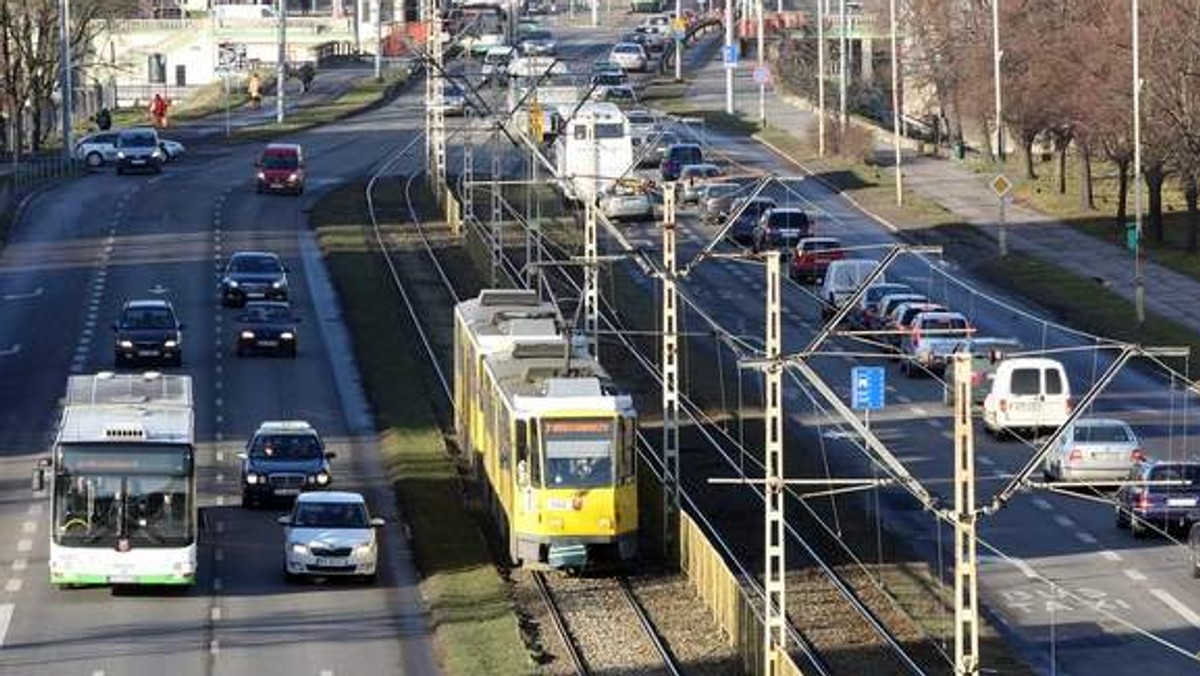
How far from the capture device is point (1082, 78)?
109m

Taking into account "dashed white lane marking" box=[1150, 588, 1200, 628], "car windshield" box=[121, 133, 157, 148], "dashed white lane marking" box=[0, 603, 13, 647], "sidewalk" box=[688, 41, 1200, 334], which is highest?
"car windshield" box=[121, 133, 157, 148]

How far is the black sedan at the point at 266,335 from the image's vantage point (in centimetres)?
8319

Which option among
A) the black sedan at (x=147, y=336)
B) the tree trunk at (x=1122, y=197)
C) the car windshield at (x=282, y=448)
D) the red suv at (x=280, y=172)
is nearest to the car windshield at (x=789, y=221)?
the tree trunk at (x=1122, y=197)

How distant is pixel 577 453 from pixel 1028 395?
17.0 meters

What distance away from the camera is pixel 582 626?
52.2m

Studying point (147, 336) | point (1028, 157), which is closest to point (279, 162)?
point (1028, 157)

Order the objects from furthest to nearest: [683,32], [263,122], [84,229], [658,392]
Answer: [683,32], [263,122], [84,229], [658,392]

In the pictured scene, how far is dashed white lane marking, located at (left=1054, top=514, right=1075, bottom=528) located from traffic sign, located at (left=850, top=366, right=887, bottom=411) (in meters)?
8.54

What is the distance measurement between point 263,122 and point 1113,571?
102806 mm

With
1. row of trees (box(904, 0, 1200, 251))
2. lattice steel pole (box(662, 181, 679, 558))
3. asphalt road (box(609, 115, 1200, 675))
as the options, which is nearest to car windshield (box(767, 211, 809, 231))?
asphalt road (box(609, 115, 1200, 675))

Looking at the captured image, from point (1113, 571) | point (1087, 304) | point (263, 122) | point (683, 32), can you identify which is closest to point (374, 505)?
point (1113, 571)

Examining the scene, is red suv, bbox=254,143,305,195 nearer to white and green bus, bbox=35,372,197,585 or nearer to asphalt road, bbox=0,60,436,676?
asphalt road, bbox=0,60,436,676

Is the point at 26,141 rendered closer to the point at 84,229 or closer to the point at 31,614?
the point at 84,229

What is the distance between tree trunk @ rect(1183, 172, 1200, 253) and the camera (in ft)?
315
